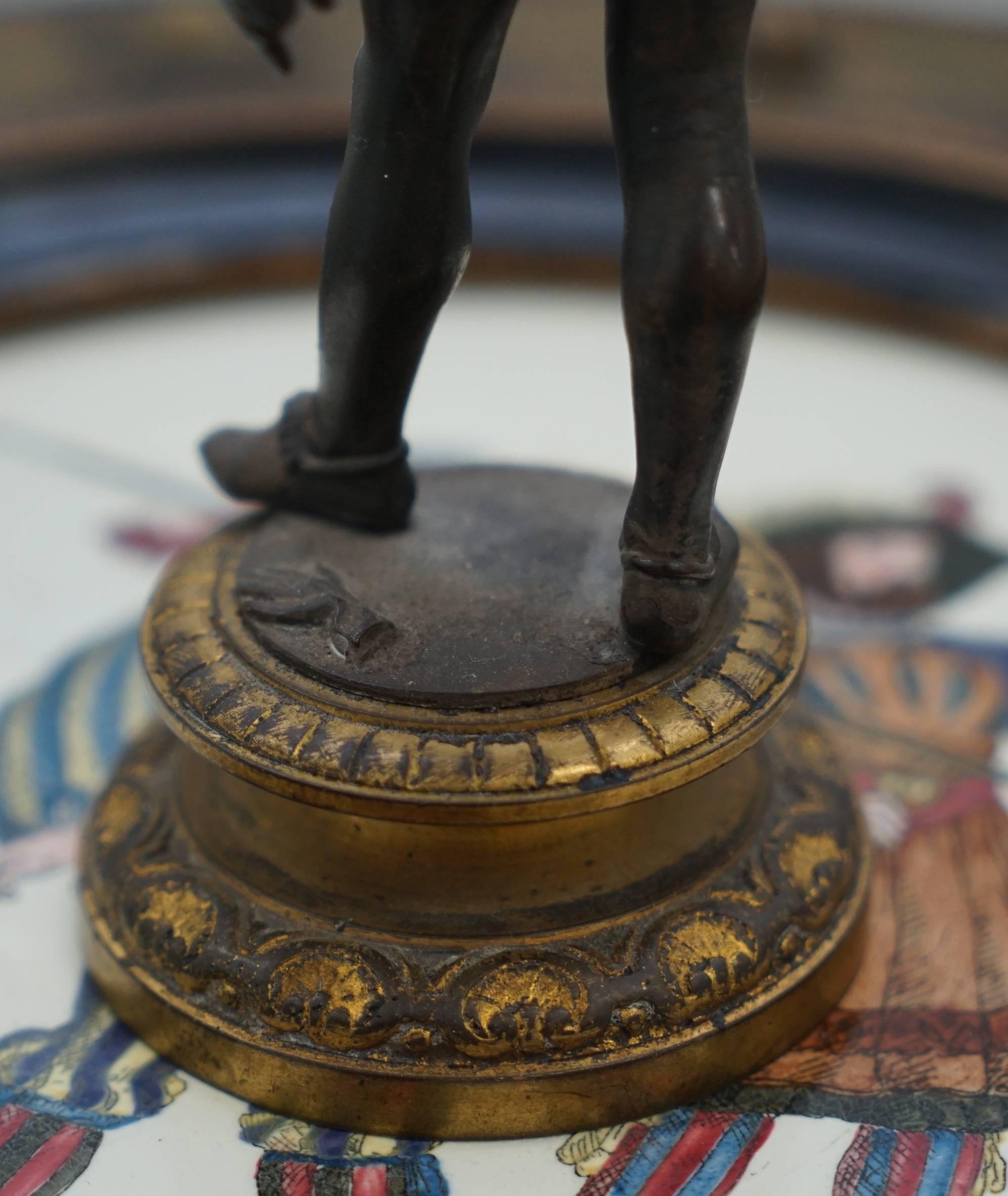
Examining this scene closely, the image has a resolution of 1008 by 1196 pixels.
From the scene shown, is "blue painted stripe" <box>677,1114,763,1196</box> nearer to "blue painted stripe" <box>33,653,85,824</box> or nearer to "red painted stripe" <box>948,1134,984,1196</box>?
"red painted stripe" <box>948,1134,984,1196</box>

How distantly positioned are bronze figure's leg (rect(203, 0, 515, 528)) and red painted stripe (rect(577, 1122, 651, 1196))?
2.19ft

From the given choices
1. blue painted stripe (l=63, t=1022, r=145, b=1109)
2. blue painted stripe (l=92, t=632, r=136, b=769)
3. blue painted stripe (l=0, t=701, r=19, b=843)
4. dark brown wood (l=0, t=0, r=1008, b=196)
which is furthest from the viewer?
dark brown wood (l=0, t=0, r=1008, b=196)

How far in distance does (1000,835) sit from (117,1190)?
3.47ft

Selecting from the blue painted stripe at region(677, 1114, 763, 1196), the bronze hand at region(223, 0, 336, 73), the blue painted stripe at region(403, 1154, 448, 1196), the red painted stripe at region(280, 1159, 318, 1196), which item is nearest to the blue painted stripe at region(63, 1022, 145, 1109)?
the red painted stripe at region(280, 1159, 318, 1196)

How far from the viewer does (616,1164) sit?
1.26 m

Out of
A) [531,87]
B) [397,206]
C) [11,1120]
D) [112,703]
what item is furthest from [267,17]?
[531,87]

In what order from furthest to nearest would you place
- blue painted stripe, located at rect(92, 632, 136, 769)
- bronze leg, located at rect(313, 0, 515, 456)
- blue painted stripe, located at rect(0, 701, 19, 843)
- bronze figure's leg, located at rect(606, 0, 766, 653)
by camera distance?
blue painted stripe, located at rect(92, 632, 136, 769) < blue painted stripe, located at rect(0, 701, 19, 843) < bronze leg, located at rect(313, 0, 515, 456) < bronze figure's leg, located at rect(606, 0, 766, 653)

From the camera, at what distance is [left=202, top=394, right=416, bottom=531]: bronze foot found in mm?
1484

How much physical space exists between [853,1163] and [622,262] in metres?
0.84

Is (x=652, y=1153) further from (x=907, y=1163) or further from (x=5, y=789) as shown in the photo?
(x=5, y=789)

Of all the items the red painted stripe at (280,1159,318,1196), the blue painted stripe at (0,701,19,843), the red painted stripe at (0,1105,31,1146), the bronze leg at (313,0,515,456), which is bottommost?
the blue painted stripe at (0,701,19,843)

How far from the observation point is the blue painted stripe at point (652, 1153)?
1.25m

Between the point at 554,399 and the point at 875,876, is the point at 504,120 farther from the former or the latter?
the point at 875,876

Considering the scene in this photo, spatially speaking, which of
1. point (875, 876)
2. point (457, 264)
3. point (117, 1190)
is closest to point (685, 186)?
point (457, 264)
